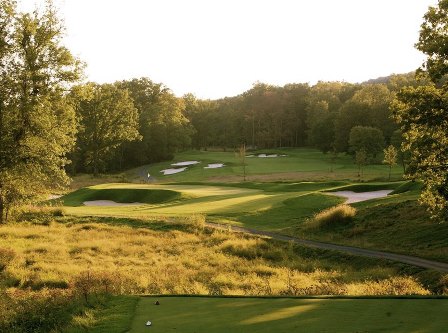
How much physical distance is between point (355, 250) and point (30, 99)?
25266mm

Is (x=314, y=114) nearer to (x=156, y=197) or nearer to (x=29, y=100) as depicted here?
(x=156, y=197)

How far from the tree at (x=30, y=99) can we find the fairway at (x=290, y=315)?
2371 cm

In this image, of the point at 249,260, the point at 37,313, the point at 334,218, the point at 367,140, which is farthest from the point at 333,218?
the point at 367,140

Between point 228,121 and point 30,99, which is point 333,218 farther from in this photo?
point 228,121

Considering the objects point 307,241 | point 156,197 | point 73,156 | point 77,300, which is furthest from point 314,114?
point 77,300

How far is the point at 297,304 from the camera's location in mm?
11922

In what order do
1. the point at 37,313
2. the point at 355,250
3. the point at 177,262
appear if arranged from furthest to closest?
the point at 355,250 → the point at 177,262 → the point at 37,313

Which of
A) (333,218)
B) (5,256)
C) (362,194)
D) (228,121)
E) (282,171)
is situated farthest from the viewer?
(228,121)

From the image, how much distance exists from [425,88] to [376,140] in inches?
2898

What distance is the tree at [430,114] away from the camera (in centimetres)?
1933

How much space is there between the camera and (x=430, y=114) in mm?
19359

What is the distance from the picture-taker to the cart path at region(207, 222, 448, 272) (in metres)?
24.9

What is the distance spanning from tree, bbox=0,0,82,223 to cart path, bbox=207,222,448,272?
1456 cm

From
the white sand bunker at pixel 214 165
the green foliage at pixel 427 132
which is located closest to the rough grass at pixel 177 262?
the green foliage at pixel 427 132
